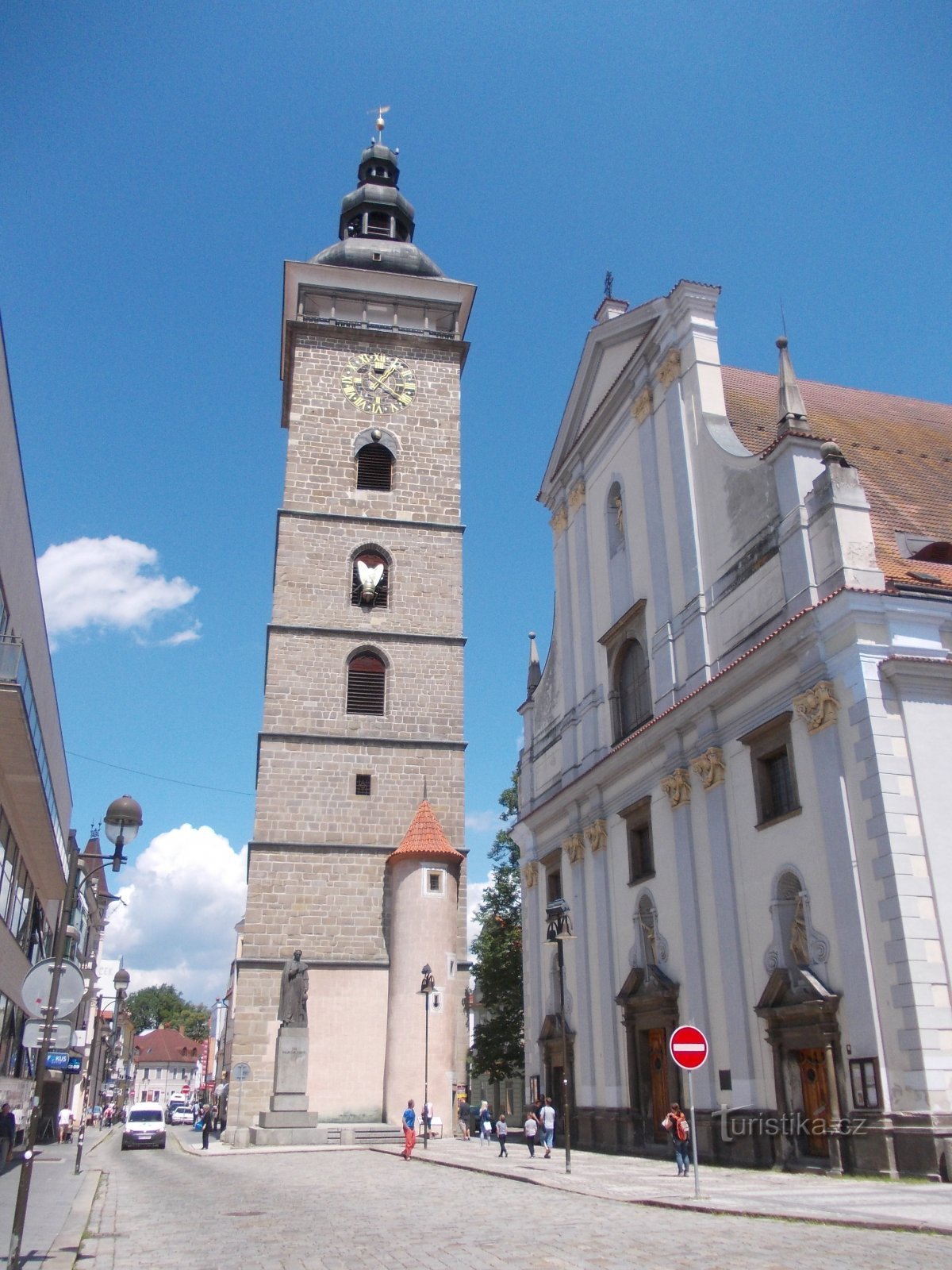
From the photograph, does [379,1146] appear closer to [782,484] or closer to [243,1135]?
[243,1135]

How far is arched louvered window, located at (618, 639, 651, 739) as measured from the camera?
22266 millimetres

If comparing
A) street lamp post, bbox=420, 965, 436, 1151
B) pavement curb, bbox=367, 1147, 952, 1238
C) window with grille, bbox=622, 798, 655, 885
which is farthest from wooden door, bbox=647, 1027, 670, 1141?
street lamp post, bbox=420, 965, 436, 1151

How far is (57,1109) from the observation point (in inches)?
1687

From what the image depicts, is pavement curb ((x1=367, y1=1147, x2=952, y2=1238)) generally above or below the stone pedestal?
below

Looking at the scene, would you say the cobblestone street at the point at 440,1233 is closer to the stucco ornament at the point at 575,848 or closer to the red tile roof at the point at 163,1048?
the stucco ornament at the point at 575,848

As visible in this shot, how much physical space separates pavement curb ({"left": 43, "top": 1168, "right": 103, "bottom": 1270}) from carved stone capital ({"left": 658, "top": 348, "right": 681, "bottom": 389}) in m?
17.7

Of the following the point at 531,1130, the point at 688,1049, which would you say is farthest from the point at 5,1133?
the point at 688,1049

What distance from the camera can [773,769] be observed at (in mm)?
17266

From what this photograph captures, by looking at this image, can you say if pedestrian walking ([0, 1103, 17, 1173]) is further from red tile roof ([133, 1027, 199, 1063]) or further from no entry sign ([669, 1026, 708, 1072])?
red tile roof ([133, 1027, 199, 1063])

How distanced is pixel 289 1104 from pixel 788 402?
20511mm

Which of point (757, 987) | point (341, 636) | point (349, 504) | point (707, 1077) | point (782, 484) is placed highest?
point (349, 504)

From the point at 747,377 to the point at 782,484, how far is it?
710 centimetres

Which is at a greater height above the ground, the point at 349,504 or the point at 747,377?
the point at 349,504

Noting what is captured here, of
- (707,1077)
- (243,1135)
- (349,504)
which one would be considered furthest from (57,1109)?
(707,1077)
